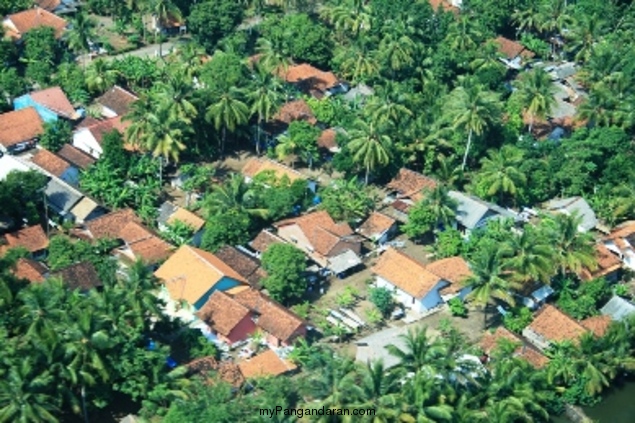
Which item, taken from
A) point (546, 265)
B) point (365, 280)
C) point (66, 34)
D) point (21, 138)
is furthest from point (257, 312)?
point (66, 34)

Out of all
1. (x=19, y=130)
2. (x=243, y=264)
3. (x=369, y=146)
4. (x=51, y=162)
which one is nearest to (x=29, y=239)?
(x=51, y=162)

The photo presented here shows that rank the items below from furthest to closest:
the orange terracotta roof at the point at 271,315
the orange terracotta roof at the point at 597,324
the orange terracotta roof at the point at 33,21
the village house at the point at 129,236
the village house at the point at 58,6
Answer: the village house at the point at 58,6 < the orange terracotta roof at the point at 33,21 < the village house at the point at 129,236 < the orange terracotta roof at the point at 597,324 < the orange terracotta roof at the point at 271,315

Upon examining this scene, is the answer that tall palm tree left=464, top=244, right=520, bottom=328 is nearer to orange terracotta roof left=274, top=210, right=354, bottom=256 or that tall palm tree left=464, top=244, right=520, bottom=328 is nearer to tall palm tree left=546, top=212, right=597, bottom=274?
tall palm tree left=546, top=212, right=597, bottom=274

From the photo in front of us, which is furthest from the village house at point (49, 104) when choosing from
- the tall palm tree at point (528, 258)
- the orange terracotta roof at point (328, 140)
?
the tall palm tree at point (528, 258)

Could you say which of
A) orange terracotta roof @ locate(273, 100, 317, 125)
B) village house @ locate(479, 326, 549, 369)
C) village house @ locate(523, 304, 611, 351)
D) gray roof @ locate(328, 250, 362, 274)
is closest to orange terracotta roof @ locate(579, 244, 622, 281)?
village house @ locate(523, 304, 611, 351)

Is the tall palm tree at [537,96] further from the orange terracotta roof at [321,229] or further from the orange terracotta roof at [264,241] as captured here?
the orange terracotta roof at [264,241]

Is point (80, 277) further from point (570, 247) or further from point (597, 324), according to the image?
point (597, 324)
